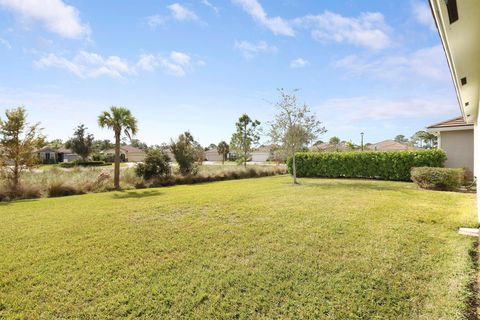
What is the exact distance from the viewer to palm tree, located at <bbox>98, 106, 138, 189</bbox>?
1548 cm

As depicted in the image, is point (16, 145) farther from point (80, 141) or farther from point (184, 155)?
point (80, 141)

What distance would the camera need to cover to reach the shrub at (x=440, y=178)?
34.0ft

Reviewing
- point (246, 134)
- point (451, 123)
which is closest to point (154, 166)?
point (246, 134)

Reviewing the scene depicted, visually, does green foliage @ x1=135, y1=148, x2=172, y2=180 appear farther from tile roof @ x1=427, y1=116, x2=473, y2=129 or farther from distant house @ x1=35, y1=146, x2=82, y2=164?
distant house @ x1=35, y1=146, x2=82, y2=164

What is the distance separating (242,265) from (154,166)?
15.2 meters

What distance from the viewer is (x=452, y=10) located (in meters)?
2.65

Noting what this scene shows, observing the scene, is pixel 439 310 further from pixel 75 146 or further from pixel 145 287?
pixel 75 146

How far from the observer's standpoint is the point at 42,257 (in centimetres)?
432

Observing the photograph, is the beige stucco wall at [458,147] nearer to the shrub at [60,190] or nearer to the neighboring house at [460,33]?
the neighboring house at [460,33]

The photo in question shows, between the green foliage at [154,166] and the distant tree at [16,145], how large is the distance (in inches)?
236

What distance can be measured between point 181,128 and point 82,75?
10416 millimetres

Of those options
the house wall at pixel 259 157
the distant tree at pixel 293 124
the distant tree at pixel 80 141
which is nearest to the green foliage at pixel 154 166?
the distant tree at pixel 293 124

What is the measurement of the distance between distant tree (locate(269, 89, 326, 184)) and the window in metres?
13.0

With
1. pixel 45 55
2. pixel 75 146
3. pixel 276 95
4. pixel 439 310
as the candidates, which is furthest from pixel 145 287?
pixel 75 146
